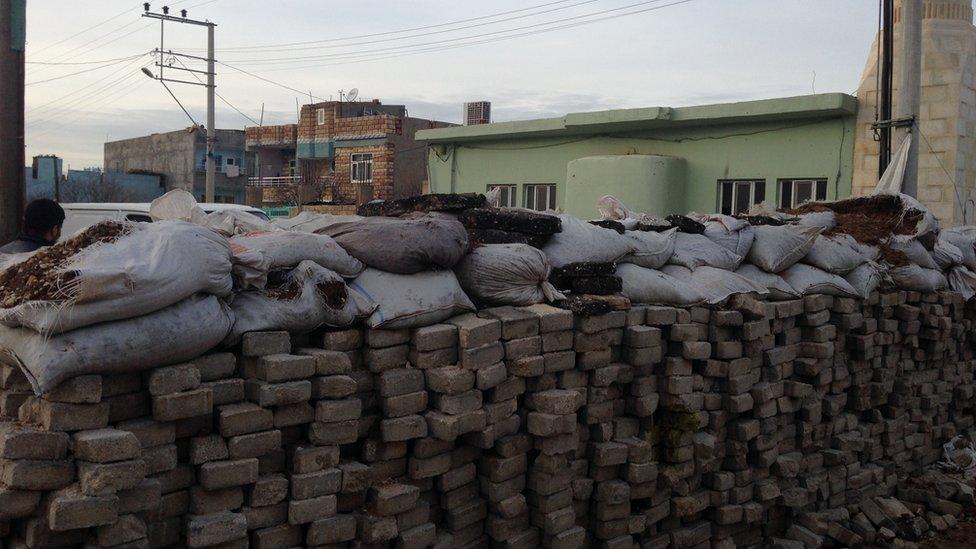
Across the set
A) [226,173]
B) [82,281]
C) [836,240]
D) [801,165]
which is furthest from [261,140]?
[82,281]

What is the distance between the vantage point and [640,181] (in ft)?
48.5

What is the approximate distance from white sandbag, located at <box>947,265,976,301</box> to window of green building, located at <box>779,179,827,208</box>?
506cm

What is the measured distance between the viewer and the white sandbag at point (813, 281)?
21.1 ft

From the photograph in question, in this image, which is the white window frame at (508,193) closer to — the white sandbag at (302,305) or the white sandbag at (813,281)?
the white sandbag at (813,281)

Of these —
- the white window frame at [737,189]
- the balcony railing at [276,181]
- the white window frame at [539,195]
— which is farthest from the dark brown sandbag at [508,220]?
the balcony railing at [276,181]

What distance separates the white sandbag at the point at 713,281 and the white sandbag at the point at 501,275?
1418mm

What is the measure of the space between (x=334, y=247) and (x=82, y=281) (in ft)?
4.41

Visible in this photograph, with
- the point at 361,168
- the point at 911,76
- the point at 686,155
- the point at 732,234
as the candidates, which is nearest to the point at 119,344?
the point at 732,234

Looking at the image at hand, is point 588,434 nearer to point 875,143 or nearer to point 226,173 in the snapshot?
point 875,143

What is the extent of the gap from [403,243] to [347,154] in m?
28.4

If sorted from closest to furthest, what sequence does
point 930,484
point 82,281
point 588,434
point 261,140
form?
point 82,281 < point 588,434 < point 930,484 < point 261,140

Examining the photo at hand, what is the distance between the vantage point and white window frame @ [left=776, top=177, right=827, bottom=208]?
13.6 meters

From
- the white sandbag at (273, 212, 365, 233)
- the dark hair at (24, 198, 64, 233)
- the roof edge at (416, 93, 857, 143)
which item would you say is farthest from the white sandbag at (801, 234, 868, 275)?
the roof edge at (416, 93, 857, 143)

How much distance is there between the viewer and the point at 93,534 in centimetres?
296
